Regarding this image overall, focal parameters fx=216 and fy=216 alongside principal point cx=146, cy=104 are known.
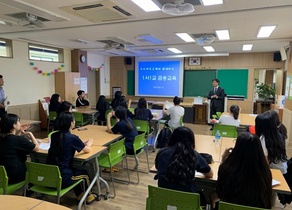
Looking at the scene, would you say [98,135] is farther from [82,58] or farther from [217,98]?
[82,58]

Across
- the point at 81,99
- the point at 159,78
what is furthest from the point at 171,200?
the point at 159,78

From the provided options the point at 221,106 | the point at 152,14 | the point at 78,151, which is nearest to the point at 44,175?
the point at 78,151

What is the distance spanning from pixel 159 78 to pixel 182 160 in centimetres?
826

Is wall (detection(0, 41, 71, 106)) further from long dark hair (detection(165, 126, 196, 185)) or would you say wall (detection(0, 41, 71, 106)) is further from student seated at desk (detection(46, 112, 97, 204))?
long dark hair (detection(165, 126, 196, 185))

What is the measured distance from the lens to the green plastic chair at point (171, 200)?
1597 millimetres

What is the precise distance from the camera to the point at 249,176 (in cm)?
156

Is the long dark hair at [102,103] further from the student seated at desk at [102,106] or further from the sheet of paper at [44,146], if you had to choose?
the sheet of paper at [44,146]

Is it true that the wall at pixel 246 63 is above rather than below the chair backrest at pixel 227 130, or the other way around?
above

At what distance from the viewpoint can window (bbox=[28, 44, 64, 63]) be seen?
6656 millimetres

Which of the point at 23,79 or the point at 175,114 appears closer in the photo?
the point at 175,114

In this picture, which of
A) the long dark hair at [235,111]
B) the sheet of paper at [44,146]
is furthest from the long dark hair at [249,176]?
the long dark hair at [235,111]

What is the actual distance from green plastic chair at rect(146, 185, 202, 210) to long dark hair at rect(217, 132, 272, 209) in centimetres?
28

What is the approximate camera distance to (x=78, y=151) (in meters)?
2.46

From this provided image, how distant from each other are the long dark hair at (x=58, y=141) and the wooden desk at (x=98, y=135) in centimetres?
67
